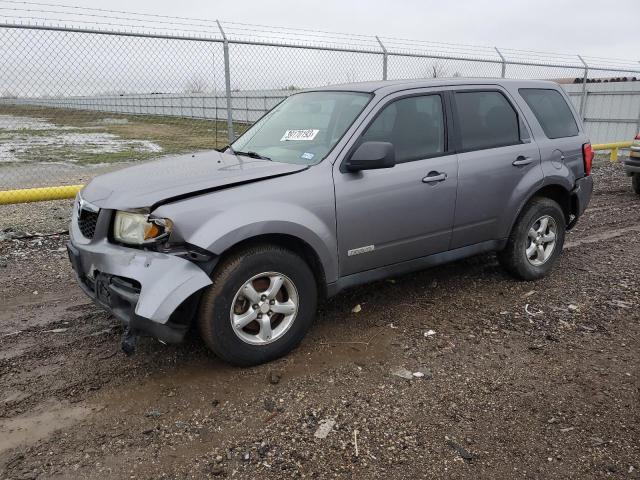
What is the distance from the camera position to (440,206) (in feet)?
13.6

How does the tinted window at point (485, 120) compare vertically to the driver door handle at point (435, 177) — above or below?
above

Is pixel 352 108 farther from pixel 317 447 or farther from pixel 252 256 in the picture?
pixel 317 447

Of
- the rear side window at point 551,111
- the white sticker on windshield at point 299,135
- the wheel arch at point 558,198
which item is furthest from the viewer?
the rear side window at point 551,111

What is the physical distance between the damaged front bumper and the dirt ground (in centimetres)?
48

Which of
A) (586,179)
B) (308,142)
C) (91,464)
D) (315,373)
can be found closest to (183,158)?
(308,142)

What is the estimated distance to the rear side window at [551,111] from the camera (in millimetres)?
4961

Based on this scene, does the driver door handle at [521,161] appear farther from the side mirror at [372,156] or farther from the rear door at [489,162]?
the side mirror at [372,156]

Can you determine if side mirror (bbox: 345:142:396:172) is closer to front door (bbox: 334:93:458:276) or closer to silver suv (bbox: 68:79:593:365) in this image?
silver suv (bbox: 68:79:593:365)

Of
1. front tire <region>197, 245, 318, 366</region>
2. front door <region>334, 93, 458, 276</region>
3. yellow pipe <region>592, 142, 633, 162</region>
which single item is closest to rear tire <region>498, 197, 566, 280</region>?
front door <region>334, 93, 458, 276</region>

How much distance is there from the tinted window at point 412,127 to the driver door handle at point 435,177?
164mm

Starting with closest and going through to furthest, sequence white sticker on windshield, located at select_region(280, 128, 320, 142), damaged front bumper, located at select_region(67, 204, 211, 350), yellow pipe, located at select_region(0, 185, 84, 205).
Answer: damaged front bumper, located at select_region(67, 204, 211, 350)
white sticker on windshield, located at select_region(280, 128, 320, 142)
yellow pipe, located at select_region(0, 185, 84, 205)

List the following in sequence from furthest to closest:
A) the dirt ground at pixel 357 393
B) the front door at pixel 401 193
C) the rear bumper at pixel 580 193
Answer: the rear bumper at pixel 580 193 < the front door at pixel 401 193 < the dirt ground at pixel 357 393

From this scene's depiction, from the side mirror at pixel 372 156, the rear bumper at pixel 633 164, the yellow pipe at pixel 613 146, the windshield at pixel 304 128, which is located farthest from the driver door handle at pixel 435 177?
the yellow pipe at pixel 613 146

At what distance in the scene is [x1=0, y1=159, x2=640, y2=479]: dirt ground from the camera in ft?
8.61
